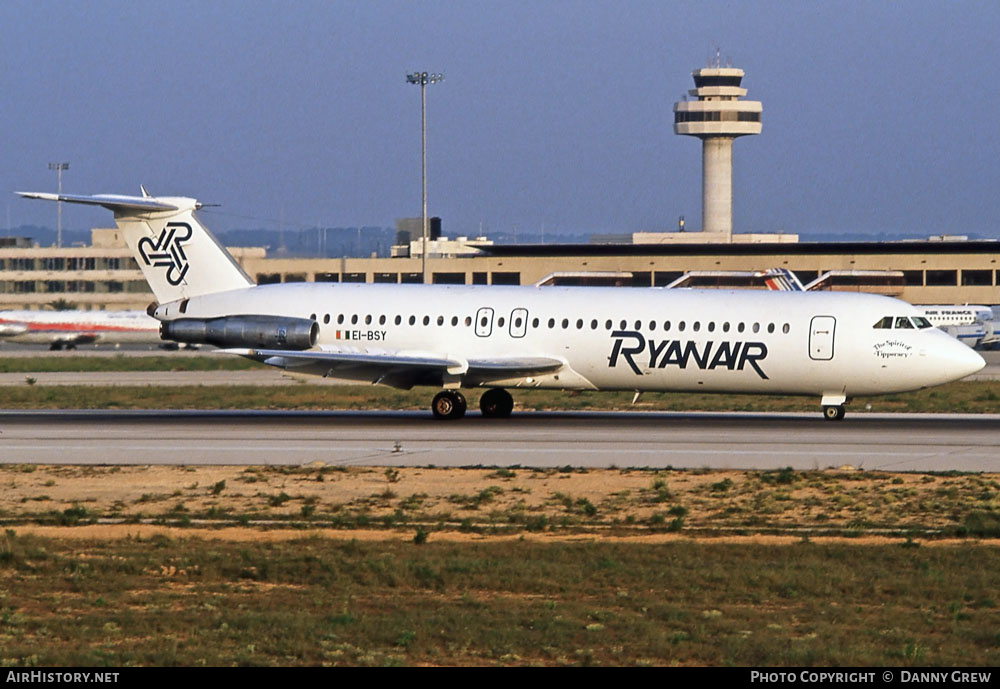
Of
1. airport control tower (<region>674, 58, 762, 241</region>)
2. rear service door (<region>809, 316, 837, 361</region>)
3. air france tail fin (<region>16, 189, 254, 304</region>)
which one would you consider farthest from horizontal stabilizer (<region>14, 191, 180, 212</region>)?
airport control tower (<region>674, 58, 762, 241</region>)

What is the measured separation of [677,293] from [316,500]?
51.4 ft

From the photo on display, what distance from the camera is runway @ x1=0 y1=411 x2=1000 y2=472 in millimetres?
26969

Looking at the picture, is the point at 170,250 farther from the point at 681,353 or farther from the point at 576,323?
the point at 681,353

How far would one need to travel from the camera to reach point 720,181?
171 meters

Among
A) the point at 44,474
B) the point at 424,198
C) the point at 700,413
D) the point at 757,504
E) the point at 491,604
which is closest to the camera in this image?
the point at 491,604

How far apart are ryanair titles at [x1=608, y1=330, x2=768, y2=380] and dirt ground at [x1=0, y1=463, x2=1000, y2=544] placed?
870cm

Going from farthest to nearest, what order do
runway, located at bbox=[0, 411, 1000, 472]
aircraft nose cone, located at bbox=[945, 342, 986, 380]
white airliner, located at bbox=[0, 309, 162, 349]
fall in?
white airliner, located at bbox=[0, 309, 162, 349], aircraft nose cone, located at bbox=[945, 342, 986, 380], runway, located at bbox=[0, 411, 1000, 472]

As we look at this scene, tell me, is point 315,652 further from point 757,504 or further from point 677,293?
point 677,293

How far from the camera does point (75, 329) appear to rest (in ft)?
311

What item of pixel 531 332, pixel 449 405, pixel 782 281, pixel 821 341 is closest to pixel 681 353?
pixel 821 341

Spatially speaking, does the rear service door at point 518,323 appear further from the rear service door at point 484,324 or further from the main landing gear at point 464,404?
the main landing gear at point 464,404

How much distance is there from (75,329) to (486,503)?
78546 mm

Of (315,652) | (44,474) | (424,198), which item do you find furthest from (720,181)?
(315,652)

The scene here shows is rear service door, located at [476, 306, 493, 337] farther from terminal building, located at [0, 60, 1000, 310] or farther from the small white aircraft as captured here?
terminal building, located at [0, 60, 1000, 310]
